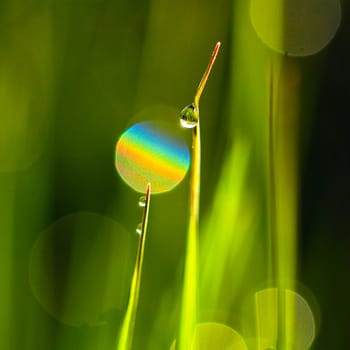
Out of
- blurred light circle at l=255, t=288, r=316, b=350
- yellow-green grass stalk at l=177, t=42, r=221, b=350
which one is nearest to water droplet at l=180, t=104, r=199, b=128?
yellow-green grass stalk at l=177, t=42, r=221, b=350

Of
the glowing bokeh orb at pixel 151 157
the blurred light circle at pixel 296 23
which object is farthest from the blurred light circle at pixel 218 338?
the blurred light circle at pixel 296 23

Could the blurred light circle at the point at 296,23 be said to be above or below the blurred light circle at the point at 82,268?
above

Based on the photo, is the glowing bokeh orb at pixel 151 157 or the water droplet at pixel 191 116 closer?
the water droplet at pixel 191 116

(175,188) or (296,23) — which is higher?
(296,23)

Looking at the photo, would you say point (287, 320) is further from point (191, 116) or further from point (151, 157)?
point (151, 157)

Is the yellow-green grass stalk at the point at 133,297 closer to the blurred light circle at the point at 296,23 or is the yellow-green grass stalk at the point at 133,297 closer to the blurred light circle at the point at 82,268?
the blurred light circle at the point at 82,268

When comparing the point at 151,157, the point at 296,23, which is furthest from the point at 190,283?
the point at 296,23

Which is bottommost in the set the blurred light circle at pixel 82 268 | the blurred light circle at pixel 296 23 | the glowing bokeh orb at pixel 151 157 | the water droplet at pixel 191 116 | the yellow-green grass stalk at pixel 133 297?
the yellow-green grass stalk at pixel 133 297
